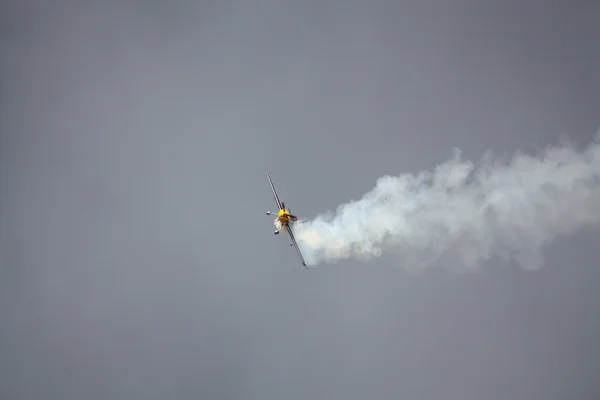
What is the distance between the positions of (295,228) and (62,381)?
46602mm

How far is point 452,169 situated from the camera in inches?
2258

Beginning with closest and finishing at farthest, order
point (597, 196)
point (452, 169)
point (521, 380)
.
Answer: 1. point (597, 196)
2. point (452, 169)
3. point (521, 380)

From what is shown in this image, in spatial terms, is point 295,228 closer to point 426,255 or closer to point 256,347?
point 426,255

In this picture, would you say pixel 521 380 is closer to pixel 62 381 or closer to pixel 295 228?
pixel 295 228

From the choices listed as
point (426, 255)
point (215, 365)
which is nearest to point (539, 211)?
point (426, 255)

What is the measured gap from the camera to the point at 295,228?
59.2 metres

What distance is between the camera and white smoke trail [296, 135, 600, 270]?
54844 millimetres

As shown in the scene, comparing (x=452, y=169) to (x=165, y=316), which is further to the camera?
(x=165, y=316)

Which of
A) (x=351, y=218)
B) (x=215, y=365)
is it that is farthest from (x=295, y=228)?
(x=215, y=365)

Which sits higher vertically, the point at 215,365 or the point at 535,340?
the point at 215,365

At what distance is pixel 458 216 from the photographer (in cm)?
5741

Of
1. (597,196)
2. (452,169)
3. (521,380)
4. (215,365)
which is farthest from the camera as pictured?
(215,365)

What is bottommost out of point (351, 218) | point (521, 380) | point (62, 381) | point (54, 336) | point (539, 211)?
point (521, 380)

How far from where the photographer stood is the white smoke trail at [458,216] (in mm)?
54844
